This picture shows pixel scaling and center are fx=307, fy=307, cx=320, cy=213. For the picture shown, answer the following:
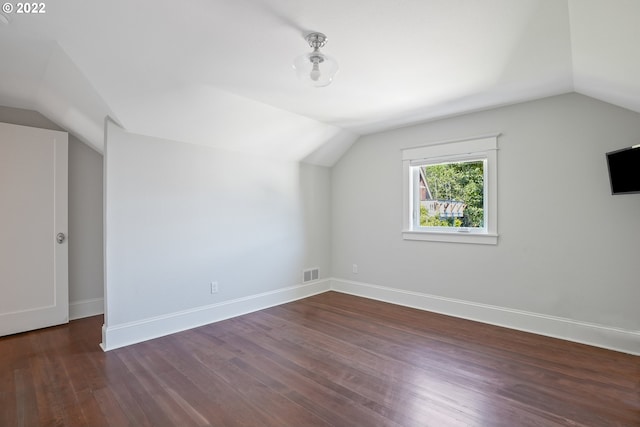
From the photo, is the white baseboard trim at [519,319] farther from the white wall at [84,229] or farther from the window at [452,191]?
the white wall at [84,229]

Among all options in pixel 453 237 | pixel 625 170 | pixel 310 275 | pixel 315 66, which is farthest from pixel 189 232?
pixel 625 170

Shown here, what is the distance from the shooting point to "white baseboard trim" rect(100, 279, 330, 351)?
2.89 meters

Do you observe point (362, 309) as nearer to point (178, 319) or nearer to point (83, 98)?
point (178, 319)

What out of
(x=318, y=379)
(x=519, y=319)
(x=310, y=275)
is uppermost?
(x=310, y=275)

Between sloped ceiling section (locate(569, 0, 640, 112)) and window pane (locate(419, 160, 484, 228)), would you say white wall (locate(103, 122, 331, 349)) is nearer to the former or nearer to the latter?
window pane (locate(419, 160, 484, 228))

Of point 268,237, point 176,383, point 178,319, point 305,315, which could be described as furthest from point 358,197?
point 176,383

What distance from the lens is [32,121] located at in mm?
3537

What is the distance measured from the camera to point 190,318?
11.1ft

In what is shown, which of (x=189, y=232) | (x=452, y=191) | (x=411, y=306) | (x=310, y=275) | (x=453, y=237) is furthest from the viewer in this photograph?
(x=310, y=275)

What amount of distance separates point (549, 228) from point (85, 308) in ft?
17.9

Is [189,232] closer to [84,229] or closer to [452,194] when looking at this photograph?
[84,229]

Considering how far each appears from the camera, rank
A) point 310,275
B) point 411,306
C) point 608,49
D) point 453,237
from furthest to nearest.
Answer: point 310,275
point 411,306
point 453,237
point 608,49

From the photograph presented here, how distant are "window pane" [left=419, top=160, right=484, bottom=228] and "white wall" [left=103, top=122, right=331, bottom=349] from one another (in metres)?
1.81

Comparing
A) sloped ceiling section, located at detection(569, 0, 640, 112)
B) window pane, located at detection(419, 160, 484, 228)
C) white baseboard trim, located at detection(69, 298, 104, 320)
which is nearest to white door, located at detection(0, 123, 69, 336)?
white baseboard trim, located at detection(69, 298, 104, 320)
